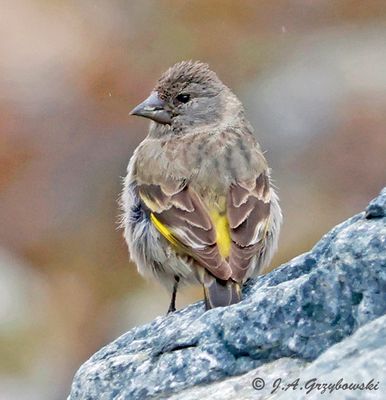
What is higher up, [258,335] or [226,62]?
[226,62]

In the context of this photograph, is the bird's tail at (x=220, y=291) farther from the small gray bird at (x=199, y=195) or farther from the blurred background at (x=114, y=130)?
the blurred background at (x=114, y=130)

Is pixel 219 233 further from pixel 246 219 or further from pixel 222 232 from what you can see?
pixel 246 219

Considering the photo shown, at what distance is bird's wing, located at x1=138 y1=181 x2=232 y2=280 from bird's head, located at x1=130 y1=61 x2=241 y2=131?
81cm

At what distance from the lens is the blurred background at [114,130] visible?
1359 centimetres

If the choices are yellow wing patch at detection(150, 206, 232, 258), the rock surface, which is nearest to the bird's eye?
yellow wing patch at detection(150, 206, 232, 258)

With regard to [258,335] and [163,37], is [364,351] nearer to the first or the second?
[258,335]

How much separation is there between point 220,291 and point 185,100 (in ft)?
7.59

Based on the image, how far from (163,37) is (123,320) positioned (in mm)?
4351

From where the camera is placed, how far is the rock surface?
546 cm

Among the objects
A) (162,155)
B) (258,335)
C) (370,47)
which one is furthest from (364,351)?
(370,47)

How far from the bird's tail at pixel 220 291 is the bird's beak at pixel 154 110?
1871 mm

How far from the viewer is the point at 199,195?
8.27 m

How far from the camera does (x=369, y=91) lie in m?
15.3

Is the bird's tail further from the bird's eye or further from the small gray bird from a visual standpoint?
the bird's eye
